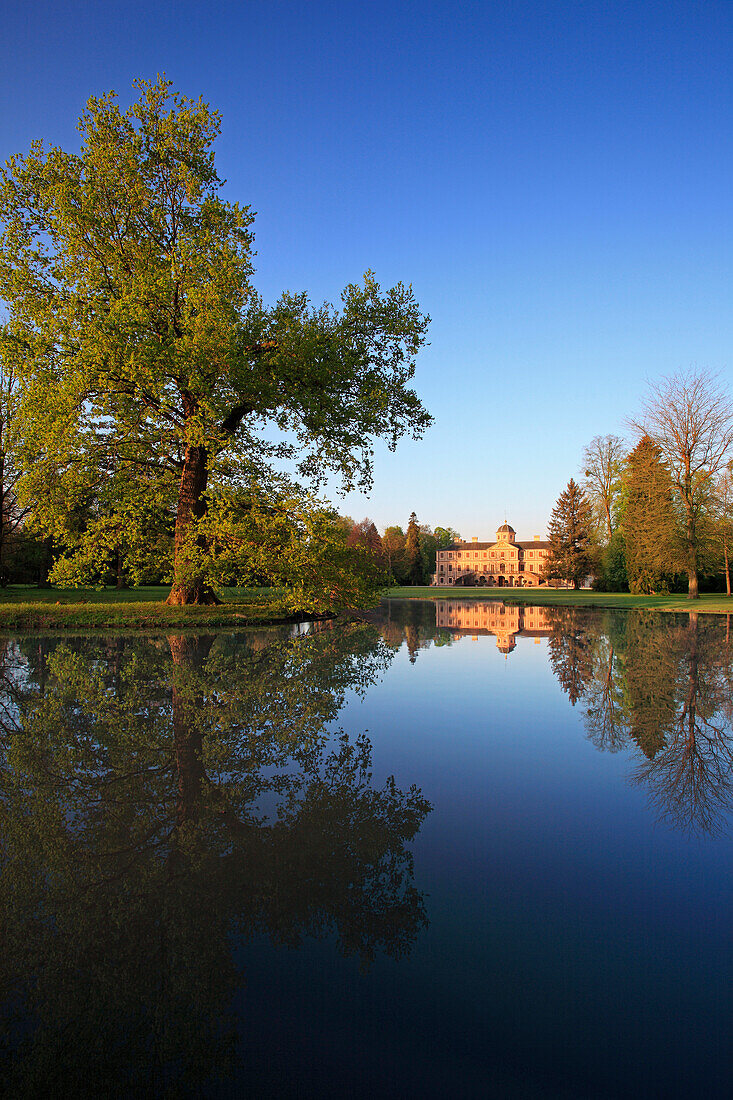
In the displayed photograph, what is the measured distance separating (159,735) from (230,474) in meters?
13.6

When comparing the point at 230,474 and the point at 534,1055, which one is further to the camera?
the point at 230,474

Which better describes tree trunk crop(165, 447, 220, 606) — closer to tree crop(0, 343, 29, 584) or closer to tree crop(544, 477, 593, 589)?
tree crop(0, 343, 29, 584)

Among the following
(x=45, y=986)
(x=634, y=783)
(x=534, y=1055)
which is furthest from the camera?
(x=634, y=783)

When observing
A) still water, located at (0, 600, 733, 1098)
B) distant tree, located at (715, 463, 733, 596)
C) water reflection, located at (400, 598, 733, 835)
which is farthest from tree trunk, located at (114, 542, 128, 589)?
distant tree, located at (715, 463, 733, 596)

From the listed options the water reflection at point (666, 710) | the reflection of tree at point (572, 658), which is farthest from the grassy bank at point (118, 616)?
the reflection of tree at point (572, 658)

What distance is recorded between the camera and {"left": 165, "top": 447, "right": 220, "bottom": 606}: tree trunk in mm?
16375

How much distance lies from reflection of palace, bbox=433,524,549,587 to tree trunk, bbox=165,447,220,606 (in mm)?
94865

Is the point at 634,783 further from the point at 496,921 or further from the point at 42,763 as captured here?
the point at 42,763

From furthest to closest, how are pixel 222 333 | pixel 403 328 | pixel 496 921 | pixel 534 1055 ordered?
pixel 403 328
pixel 222 333
pixel 496 921
pixel 534 1055

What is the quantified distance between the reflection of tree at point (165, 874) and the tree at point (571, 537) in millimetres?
61754

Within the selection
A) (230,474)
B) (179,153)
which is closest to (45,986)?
(230,474)

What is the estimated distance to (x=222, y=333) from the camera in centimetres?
1496

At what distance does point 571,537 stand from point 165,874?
215ft

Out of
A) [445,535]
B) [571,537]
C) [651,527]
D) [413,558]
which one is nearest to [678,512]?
[651,527]
